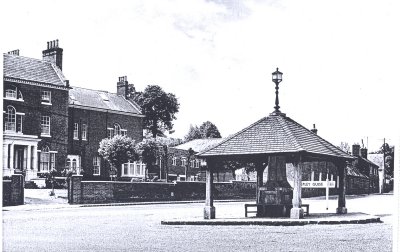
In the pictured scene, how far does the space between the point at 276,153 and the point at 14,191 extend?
1708 cm

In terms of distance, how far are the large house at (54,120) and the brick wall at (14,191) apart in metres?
4.20

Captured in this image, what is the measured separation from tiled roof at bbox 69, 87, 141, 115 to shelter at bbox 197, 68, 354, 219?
107 feet

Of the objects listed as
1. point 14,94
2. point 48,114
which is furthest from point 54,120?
point 14,94

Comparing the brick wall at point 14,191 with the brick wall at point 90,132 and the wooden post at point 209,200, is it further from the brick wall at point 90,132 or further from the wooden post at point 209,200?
the brick wall at point 90,132

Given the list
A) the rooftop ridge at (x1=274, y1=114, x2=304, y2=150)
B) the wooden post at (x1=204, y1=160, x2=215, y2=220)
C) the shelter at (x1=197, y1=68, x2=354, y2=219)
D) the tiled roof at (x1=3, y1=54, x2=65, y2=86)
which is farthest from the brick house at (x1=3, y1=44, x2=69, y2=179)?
the rooftop ridge at (x1=274, y1=114, x2=304, y2=150)

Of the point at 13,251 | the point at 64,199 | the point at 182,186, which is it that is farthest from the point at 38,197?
the point at 13,251

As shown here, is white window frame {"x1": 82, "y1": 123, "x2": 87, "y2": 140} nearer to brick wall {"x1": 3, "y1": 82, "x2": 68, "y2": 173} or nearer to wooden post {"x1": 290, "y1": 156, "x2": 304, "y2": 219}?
brick wall {"x1": 3, "y1": 82, "x2": 68, "y2": 173}

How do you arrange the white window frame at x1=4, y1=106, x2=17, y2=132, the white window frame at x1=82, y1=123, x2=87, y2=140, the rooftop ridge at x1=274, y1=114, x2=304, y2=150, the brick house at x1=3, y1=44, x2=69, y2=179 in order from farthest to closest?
the white window frame at x1=82, y1=123, x2=87, y2=140 → the white window frame at x1=4, y1=106, x2=17, y2=132 → the brick house at x1=3, y1=44, x2=69, y2=179 → the rooftop ridge at x1=274, y1=114, x2=304, y2=150

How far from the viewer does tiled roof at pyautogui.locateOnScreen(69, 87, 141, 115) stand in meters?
51.5

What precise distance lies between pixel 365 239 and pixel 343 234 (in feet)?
4.11

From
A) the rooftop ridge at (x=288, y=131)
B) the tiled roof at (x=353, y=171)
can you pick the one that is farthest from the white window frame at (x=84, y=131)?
the rooftop ridge at (x=288, y=131)

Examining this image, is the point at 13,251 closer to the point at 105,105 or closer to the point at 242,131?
the point at 242,131

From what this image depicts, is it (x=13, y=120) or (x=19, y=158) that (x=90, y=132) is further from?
(x=13, y=120)

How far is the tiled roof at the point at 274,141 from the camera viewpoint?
18.3m
